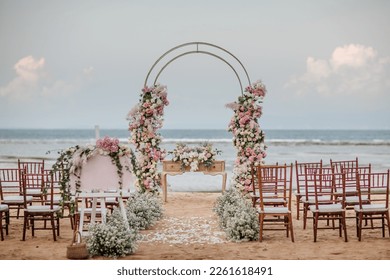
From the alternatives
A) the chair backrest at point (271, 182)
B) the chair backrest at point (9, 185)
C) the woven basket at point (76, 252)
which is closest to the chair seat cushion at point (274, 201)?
the chair backrest at point (271, 182)

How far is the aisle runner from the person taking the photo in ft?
23.4

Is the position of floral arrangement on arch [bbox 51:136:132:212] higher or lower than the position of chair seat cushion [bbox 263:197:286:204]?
higher

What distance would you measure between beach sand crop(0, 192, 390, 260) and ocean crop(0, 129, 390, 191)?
7.96 ft

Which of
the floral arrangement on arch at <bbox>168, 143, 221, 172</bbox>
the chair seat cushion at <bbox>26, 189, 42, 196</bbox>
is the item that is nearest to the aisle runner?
the chair seat cushion at <bbox>26, 189, 42, 196</bbox>

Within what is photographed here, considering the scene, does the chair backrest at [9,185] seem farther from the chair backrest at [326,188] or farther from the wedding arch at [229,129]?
the chair backrest at [326,188]

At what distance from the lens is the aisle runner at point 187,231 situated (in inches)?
280

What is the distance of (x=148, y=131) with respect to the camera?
1005 centimetres

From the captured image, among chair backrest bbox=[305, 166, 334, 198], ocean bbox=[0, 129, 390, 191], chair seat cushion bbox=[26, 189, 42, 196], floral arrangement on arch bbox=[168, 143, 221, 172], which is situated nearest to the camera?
chair backrest bbox=[305, 166, 334, 198]

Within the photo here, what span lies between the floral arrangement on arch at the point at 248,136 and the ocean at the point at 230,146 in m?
2.53

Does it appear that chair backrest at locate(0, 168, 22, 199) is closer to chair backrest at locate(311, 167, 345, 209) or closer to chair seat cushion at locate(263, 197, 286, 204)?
chair seat cushion at locate(263, 197, 286, 204)

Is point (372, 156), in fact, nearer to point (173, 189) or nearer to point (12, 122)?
point (173, 189)

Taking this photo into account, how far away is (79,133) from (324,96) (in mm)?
17561
